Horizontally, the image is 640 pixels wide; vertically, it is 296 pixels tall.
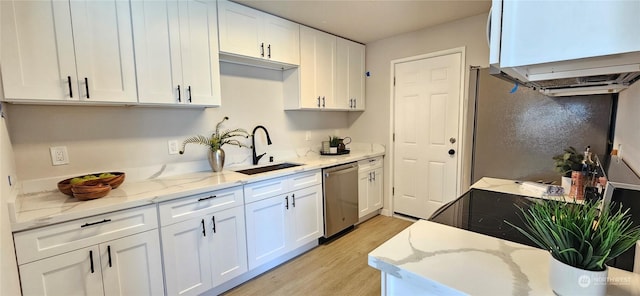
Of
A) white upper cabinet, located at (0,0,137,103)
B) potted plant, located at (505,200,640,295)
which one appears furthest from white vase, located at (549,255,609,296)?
white upper cabinet, located at (0,0,137,103)

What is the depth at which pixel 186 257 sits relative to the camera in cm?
187

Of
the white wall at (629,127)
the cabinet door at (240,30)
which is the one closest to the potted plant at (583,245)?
the white wall at (629,127)

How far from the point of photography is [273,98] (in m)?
3.05

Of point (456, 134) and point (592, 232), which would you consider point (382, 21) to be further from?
point (592, 232)

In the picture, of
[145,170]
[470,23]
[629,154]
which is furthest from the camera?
[470,23]

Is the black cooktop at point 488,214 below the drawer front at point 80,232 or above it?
above

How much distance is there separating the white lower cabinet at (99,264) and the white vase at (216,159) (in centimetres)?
76

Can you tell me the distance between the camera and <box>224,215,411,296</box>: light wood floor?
2176mm

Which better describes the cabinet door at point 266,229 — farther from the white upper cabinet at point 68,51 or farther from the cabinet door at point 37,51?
the cabinet door at point 37,51

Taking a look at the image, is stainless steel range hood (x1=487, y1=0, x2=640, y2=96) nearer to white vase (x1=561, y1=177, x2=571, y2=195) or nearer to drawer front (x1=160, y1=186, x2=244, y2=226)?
white vase (x1=561, y1=177, x2=571, y2=195)

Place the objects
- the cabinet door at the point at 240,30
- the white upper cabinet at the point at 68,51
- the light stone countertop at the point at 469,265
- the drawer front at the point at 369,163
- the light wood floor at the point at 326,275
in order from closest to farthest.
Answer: the light stone countertop at the point at 469,265 < the white upper cabinet at the point at 68,51 < the light wood floor at the point at 326,275 < the cabinet door at the point at 240,30 < the drawer front at the point at 369,163

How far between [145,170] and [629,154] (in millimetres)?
2955

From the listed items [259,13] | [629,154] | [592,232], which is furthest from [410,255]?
[259,13]

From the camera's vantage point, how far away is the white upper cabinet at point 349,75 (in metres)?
3.38
